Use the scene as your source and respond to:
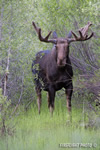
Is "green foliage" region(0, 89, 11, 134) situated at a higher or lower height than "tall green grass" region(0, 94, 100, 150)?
higher

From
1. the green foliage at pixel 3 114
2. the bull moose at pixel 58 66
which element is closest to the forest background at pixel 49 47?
the green foliage at pixel 3 114

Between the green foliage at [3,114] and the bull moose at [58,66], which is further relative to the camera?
the bull moose at [58,66]

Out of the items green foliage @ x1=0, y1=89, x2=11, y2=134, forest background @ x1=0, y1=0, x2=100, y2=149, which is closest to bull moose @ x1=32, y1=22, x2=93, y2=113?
forest background @ x1=0, y1=0, x2=100, y2=149

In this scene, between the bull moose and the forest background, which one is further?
the bull moose

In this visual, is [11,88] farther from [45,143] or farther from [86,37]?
[45,143]

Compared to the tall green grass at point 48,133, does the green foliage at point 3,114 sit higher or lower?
higher

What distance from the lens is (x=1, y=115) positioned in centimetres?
798

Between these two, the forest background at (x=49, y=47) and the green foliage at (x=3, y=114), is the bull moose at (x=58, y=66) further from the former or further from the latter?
the green foliage at (x=3, y=114)

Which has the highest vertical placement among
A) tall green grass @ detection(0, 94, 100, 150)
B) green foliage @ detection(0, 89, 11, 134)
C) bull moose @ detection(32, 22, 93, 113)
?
bull moose @ detection(32, 22, 93, 113)

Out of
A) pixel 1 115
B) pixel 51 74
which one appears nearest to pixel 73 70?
pixel 51 74

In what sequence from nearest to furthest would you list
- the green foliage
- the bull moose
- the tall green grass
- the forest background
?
the tall green grass < the green foliage < the forest background < the bull moose

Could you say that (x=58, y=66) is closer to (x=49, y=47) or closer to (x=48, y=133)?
(x=49, y=47)

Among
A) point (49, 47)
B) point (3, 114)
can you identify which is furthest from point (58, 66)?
Answer: point (3, 114)

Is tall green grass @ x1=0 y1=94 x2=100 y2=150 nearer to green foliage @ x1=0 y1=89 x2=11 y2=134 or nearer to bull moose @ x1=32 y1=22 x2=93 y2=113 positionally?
green foliage @ x1=0 y1=89 x2=11 y2=134
